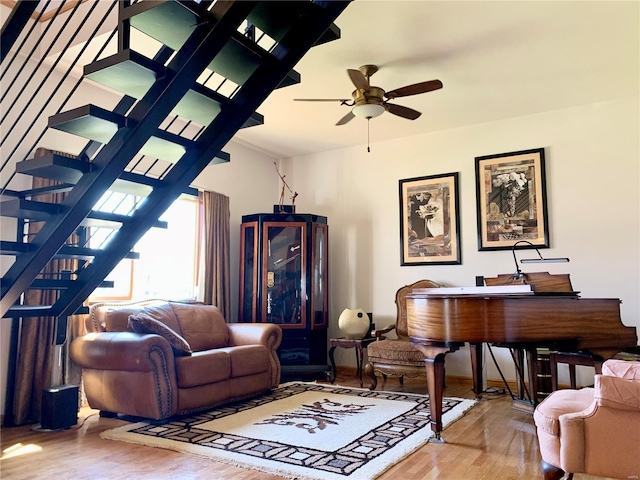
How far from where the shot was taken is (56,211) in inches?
99.4

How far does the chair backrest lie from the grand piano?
2126 mm

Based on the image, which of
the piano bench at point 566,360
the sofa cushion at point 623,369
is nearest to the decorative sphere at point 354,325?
the piano bench at point 566,360

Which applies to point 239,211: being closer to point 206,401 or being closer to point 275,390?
point 275,390

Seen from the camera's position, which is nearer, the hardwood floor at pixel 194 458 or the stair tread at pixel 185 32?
the stair tread at pixel 185 32

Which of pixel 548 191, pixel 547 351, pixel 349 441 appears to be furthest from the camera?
pixel 548 191

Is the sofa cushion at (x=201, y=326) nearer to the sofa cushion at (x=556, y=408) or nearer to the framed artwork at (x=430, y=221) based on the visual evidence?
the framed artwork at (x=430, y=221)

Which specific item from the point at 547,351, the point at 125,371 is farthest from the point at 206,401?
the point at 547,351

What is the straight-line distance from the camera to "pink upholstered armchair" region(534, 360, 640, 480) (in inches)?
67.3

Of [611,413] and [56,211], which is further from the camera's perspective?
[56,211]

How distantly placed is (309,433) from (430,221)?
3.12 m

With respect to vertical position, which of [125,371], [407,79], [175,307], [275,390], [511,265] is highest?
[407,79]

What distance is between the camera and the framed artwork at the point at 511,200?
193 inches

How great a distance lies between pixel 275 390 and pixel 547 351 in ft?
7.96

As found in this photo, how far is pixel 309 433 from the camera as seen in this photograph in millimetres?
3098
